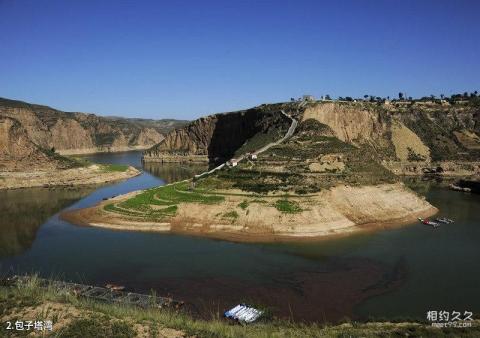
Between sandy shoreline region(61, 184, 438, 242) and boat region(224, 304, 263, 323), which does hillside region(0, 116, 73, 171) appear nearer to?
sandy shoreline region(61, 184, 438, 242)

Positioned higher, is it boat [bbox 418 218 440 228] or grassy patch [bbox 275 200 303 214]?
grassy patch [bbox 275 200 303 214]

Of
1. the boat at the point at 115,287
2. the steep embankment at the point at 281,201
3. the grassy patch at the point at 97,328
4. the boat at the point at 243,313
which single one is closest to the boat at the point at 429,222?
the steep embankment at the point at 281,201

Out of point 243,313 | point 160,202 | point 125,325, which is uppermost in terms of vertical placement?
→ point 160,202

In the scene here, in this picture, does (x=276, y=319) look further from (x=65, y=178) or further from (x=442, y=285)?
(x=65, y=178)

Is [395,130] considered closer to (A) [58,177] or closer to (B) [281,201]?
(B) [281,201]

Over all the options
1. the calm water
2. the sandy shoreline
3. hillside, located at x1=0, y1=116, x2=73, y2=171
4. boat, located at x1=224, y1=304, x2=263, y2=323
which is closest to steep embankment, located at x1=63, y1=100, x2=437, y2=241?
the sandy shoreline

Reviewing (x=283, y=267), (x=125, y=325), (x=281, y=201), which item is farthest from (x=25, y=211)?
(x=125, y=325)

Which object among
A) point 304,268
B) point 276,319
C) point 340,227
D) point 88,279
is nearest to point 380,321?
point 276,319
